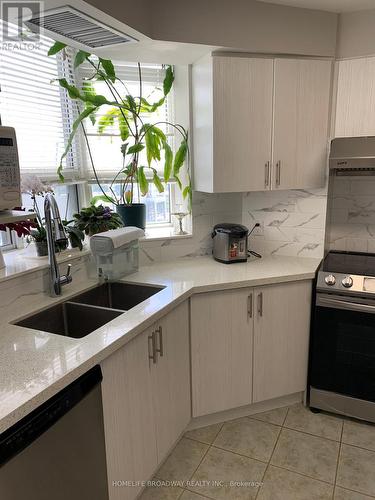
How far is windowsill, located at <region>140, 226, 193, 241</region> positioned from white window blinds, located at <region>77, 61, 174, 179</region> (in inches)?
19.2

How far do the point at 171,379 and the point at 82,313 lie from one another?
0.59 meters

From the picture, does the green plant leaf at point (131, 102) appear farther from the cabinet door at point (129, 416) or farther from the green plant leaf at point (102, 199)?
the cabinet door at point (129, 416)

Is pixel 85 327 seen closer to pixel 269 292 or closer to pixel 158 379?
pixel 158 379

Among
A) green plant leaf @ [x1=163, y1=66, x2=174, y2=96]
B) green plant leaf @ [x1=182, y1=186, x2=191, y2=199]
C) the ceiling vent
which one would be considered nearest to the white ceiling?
green plant leaf @ [x1=163, y1=66, x2=174, y2=96]

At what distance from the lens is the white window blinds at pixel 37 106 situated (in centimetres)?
206

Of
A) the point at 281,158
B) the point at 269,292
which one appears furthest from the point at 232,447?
the point at 281,158

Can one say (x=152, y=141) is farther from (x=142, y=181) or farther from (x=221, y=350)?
(x=221, y=350)

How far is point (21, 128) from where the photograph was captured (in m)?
2.15

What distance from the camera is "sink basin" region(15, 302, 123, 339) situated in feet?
5.83

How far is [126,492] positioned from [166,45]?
7.39 feet

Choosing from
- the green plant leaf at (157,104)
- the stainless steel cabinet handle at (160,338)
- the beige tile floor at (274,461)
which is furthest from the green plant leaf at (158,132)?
the beige tile floor at (274,461)

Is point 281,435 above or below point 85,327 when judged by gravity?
below

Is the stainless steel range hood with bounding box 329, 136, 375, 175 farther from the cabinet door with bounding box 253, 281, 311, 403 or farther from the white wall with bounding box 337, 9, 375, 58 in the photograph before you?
the cabinet door with bounding box 253, 281, 311, 403

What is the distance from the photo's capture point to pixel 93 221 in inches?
87.6
